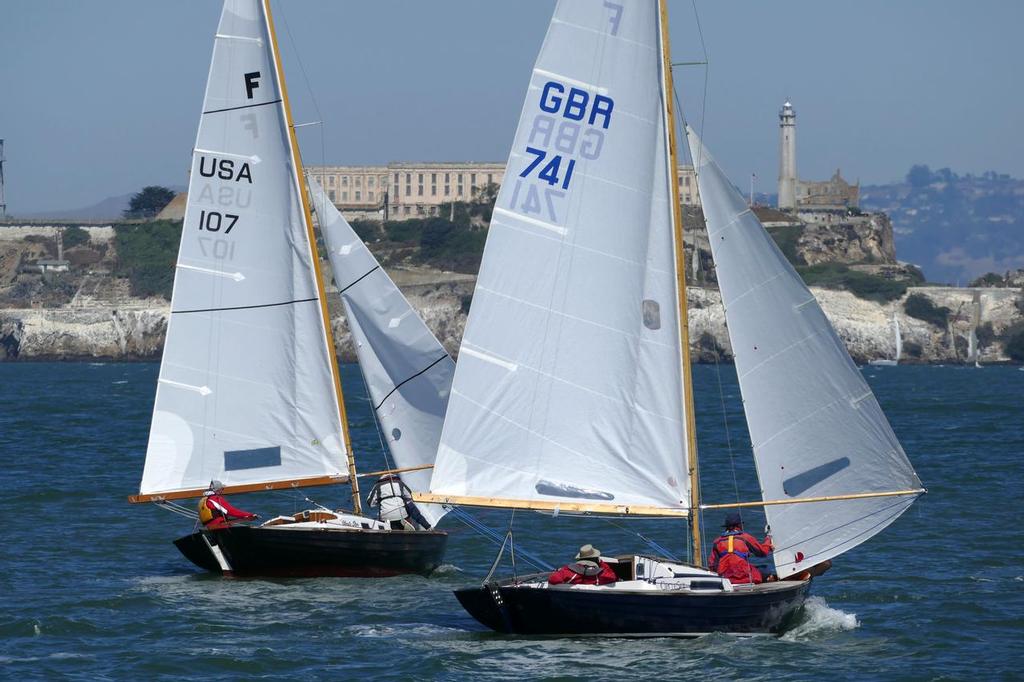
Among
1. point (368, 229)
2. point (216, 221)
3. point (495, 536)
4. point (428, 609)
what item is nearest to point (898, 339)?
point (368, 229)

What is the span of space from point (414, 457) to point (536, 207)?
269 inches

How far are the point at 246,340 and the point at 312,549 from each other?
10.6 ft

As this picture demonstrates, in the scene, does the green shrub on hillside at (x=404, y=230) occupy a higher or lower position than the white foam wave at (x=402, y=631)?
higher

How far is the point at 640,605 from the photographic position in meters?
15.9

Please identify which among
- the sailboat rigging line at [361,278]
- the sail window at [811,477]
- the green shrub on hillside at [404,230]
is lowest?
the sail window at [811,477]

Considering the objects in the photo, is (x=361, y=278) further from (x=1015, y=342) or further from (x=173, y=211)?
(x=173, y=211)

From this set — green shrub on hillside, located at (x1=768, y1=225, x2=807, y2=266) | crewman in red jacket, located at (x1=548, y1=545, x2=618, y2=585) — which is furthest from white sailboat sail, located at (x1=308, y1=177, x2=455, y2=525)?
green shrub on hillside, located at (x1=768, y1=225, x2=807, y2=266)

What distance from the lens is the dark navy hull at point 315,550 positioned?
20.4m

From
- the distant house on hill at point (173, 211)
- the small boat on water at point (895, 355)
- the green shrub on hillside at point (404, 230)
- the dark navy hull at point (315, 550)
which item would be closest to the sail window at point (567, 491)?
the dark navy hull at point (315, 550)

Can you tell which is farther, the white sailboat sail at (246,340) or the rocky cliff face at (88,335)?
the rocky cliff face at (88,335)

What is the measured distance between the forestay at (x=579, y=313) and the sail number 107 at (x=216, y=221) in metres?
6.13

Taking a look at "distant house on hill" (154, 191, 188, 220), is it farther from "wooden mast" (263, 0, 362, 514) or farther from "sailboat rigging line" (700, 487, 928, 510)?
"sailboat rigging line" (700, 487, 928, 510)

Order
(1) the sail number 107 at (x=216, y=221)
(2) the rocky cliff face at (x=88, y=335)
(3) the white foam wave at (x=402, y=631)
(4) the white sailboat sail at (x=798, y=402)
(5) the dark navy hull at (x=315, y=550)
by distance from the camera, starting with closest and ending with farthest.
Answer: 1. (4) the white sailboat sail at (x=798, y=402)
2. (3) the white foam wave at (x=402, y=631)
3. (5) the dark navy hull at (x=315, y=550)
4. (1) the sail number 107 at (x=216, y=221)
5. (2) the rocky cliff face at (x=88, y=335)

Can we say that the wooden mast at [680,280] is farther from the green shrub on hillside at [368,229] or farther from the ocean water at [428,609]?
the green shrub on hillside at [368,229]
